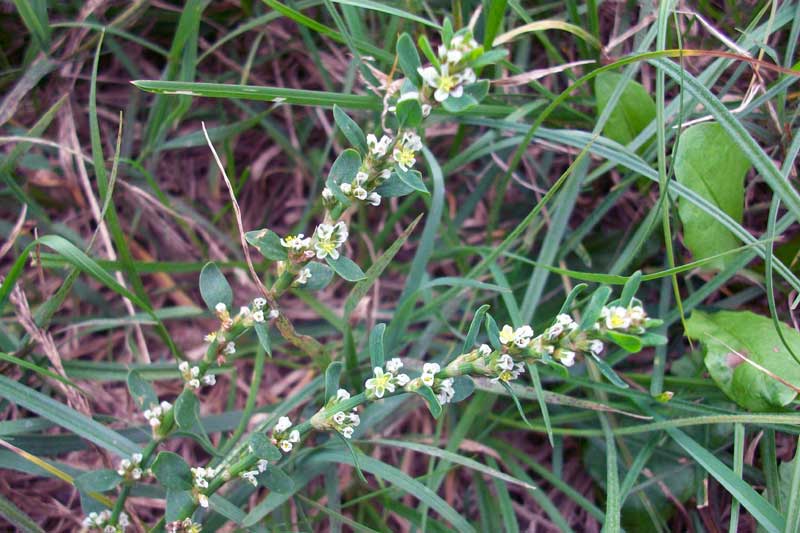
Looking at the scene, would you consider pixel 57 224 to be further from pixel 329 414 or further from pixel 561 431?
pixel 561 431

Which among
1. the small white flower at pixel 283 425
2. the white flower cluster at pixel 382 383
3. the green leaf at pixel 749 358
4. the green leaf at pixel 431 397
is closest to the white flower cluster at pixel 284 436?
the small white flower at pixel 283 425

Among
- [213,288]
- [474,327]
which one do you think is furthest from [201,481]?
[474,327]

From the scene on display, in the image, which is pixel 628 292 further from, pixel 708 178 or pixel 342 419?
pixel 708 178

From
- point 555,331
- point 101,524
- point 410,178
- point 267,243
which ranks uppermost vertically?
point 410,178

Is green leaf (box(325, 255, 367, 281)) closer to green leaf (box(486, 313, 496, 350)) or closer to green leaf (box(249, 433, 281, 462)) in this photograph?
green leaf (box(486, 313, 496, 350))

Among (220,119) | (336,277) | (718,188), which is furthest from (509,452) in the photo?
(220,119)

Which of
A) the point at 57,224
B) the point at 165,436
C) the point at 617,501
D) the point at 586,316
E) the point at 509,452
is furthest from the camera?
the point at 57,224

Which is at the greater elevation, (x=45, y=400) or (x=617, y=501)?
(x=45, y=400)

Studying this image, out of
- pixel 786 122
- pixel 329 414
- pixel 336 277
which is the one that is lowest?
pixel 336 277
